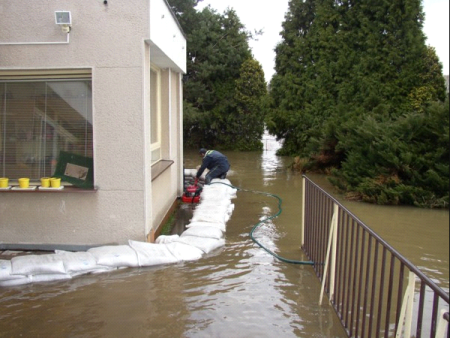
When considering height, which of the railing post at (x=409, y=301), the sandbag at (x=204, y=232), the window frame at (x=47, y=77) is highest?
the window frame at (x=47, y=77)

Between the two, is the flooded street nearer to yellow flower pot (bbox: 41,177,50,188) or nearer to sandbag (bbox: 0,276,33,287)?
sandbag (bbox: 0,276,33,287)

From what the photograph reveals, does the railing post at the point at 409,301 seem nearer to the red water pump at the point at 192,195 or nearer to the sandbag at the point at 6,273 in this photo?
the sandbag at the point at 6,273

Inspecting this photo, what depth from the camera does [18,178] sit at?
671cm

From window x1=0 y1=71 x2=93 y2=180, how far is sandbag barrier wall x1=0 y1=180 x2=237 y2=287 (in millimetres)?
1553

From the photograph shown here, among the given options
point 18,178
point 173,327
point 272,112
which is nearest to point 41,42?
point 18,178

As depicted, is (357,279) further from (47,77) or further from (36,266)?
(47,77)

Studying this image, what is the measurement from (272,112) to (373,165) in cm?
1232

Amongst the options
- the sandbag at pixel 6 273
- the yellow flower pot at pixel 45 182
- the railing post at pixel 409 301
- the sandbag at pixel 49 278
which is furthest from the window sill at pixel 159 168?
the railing post at pixel 409 301

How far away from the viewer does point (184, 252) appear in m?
6.25

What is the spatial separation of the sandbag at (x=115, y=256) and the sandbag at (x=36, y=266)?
0.47 metres

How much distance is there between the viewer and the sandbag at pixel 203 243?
21.5 ft

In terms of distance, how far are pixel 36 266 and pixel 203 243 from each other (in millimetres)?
2249

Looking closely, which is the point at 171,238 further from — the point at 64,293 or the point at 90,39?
the point at 90,39

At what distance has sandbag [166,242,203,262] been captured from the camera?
6.19 metres
